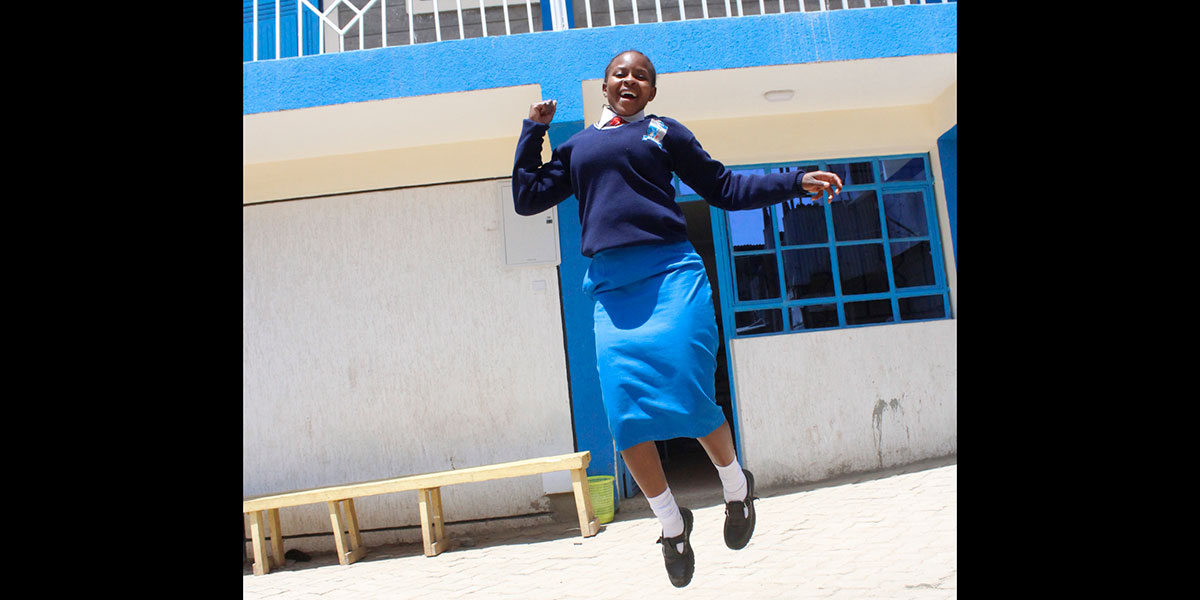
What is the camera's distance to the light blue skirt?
2.42 m

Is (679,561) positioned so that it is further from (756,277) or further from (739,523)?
(756,277)

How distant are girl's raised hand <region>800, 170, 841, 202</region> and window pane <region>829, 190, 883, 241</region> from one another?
3947 millimetres

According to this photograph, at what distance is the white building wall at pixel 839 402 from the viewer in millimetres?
5953

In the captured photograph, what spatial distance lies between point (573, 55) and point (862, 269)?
2762 mm

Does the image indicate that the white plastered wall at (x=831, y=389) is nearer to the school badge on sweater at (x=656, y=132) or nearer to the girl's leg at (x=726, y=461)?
the girl's leg at (x=726, y=461)

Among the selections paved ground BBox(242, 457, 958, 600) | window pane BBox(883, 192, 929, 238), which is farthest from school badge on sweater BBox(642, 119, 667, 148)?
window pane BBox(883, 192, 929, 238)

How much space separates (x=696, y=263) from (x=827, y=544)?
91.3 inches

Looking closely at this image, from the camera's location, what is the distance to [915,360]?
20.0ft

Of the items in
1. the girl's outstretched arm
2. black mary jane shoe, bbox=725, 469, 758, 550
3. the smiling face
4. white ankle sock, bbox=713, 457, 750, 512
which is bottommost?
black mary jane shoe, bbox=725, 469, 758, 550

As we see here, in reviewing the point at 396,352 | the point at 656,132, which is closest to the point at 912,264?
the point at 396,352

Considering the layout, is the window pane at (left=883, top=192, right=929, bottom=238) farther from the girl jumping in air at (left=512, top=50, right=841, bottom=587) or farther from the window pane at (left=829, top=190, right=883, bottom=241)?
the girl jumping in air at (left=512, top=50, right=841, bottom=587)

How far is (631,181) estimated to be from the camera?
2.52 metres
